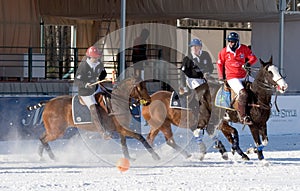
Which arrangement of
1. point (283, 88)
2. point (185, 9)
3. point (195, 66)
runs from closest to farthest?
point (283, 88), point (195, 66), point (185, 9)

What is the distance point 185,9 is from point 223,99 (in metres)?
11.3

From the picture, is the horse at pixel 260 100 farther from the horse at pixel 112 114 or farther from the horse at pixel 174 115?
the horse at pixel 112 114

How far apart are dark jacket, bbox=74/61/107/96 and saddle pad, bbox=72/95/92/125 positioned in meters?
0.29

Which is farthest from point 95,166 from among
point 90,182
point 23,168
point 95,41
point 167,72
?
point 95,41

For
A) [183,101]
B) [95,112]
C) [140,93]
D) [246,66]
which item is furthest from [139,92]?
[246,66]

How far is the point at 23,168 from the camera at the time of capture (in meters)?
14.4

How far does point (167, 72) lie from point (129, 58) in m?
1.73

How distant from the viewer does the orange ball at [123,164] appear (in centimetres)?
1400

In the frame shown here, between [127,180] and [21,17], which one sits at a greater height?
[21,17]

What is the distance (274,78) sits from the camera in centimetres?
A: 1500

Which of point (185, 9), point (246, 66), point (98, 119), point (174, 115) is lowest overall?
point (174, 115)

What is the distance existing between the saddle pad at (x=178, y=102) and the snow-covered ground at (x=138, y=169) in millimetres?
829

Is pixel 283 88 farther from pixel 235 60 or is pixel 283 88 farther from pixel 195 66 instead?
pixel 195 66

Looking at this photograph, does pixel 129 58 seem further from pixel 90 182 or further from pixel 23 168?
pixel 90 182
